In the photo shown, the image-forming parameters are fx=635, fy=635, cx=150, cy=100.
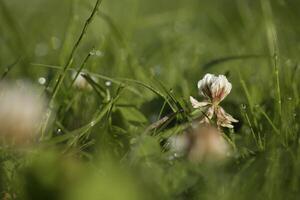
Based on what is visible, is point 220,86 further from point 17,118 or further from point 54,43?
point 54,43

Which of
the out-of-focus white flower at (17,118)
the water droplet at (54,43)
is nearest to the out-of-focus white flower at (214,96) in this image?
the out-of-focus white flower at (17,118)

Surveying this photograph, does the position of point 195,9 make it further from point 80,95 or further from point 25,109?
point 25,109

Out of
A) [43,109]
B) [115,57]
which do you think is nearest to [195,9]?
[115,57]

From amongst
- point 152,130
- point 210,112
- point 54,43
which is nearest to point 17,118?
point 152,130

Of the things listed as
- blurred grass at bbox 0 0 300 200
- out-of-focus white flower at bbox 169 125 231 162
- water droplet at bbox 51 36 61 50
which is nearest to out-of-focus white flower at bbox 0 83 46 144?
blurred grass at bbox 0 0 300 200

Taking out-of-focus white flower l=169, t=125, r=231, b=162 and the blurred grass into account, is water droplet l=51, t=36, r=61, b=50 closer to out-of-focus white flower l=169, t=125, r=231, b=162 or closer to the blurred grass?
the blurred grass
